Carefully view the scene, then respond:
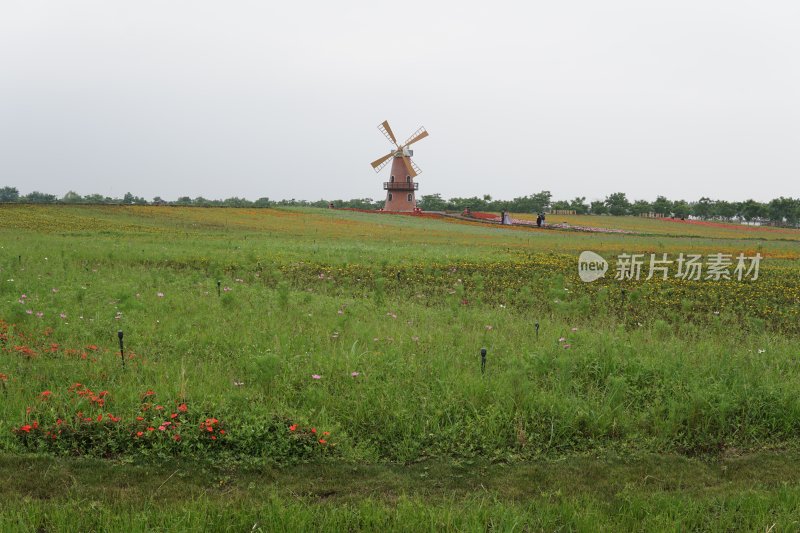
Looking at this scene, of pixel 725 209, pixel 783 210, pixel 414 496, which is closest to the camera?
pixel 414 496

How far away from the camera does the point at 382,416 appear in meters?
5.92

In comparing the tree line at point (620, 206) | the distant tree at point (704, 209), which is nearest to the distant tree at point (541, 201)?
the tree line at point (620, 206)

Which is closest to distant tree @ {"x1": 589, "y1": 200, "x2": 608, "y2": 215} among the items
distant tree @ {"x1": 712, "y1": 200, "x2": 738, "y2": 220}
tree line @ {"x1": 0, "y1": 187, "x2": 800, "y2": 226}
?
tree line @ {"x1": 0, "y1": 187, "x2": 800, "y2": 226}

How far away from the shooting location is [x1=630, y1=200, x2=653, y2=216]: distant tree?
317 feet

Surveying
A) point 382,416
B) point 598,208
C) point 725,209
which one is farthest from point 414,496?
point 725,209

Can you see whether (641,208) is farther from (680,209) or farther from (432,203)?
(432,203)

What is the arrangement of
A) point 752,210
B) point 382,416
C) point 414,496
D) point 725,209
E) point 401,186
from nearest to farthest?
point 414,496 < point 382,416 < point 401,186 < point 752,210 < point 725,209

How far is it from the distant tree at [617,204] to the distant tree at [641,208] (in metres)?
1.11

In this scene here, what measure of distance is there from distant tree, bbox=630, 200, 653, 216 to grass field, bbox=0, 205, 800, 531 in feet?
301

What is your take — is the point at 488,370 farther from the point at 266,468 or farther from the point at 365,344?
the point at 266,468

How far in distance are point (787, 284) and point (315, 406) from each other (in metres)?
15.5

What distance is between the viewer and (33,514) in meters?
4.09

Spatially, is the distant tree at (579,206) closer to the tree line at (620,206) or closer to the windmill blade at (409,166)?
the tree line at (620,206)

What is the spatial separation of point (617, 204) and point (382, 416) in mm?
103017
